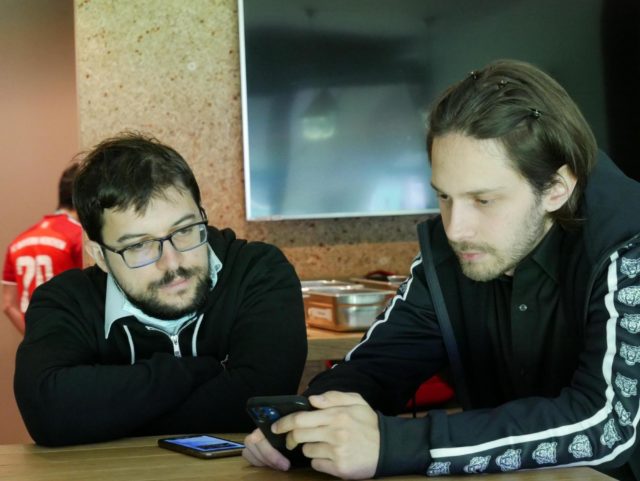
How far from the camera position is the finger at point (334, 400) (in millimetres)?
1542

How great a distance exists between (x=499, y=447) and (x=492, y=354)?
0.47 metres

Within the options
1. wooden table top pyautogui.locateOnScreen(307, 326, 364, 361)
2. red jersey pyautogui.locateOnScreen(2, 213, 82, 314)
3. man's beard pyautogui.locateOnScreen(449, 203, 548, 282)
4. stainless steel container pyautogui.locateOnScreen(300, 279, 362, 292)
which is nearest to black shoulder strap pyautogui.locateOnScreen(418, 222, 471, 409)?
man's beard pyautogui.locateOnScreen(449, 203, 548, 282)

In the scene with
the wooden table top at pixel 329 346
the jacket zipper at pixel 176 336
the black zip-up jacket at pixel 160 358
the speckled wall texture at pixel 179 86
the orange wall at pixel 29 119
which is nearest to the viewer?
the black zip-up jacket at pixel 160 358

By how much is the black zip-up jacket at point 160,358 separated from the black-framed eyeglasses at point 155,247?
0.51ft

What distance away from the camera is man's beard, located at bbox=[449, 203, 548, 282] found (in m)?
1.77

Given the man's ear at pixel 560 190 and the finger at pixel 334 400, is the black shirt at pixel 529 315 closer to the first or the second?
the man's ear at pixel 560 190

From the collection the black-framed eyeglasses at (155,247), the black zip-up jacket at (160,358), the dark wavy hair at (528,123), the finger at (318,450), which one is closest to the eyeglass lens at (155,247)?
the black-framed eyeglasses at (155,247)

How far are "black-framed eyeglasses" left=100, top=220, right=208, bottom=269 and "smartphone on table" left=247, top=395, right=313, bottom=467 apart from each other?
61 centimetres

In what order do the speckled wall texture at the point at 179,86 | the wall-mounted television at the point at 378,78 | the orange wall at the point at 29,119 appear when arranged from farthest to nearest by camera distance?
the orange wall at the point at 29,119, the wall-mounted television at the point at 378,78, the speckled wall texture at the point at 179,86

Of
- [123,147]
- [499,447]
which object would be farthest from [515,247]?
[123,147]

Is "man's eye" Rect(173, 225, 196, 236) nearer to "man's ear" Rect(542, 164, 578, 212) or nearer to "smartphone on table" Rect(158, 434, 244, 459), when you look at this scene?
"smartphone on table" Rect(158, 434, 244, 459)

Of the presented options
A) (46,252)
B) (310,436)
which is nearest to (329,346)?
(310,436)

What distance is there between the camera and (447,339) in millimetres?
1993

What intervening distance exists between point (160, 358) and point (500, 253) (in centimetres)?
71
